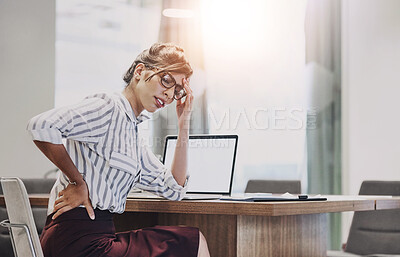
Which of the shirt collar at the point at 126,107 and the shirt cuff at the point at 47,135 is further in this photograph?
the shirt collar at the point at 126,107

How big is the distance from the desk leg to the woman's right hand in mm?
512

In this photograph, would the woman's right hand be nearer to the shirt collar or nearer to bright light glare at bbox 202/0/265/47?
the shirt collar

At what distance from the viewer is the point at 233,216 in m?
1.93

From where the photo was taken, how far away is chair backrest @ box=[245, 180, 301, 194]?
336cm

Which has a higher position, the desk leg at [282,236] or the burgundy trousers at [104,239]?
the burgundy trousers at [104,239]

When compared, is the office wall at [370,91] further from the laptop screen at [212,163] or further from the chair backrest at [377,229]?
the laptop screen at [212,163]

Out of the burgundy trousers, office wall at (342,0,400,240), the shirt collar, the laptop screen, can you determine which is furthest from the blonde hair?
office wall at (342,0,400,240)

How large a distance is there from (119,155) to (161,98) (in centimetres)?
25

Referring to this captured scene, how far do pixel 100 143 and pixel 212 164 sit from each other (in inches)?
33.8

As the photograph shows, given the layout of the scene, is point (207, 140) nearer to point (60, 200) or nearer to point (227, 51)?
point (60, 200)

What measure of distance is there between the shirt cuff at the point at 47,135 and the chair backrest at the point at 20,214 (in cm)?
12

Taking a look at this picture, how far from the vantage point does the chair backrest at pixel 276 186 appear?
132 inches

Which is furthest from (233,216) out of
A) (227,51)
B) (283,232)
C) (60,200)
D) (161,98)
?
(227,51)

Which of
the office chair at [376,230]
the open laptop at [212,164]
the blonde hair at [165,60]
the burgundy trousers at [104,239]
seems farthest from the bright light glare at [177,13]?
the burgundy trousers at [104,239]
